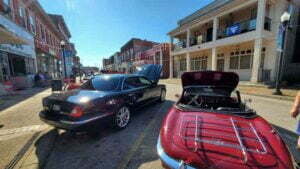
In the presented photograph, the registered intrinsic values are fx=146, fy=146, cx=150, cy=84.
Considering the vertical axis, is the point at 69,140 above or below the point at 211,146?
below

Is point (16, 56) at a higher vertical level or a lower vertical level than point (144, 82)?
higher

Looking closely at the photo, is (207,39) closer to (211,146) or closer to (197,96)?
(197,96)

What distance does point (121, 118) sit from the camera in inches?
156

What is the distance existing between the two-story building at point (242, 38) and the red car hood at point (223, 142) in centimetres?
1116

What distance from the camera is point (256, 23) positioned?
10.7 m

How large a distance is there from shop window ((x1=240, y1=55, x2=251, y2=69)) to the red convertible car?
1316 centimetres

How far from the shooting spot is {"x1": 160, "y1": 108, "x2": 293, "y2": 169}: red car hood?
1381 millimetres

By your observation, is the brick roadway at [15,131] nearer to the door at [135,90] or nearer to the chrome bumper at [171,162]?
the door at [135,90]

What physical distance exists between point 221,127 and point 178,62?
21.1m

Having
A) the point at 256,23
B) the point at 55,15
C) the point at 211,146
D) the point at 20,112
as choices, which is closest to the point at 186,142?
the point at 211,146

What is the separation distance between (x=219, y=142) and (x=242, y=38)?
41.8 ft

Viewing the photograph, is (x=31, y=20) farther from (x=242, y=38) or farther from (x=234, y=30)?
(x=242, y=38)

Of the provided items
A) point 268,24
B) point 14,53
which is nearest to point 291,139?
point 268,24

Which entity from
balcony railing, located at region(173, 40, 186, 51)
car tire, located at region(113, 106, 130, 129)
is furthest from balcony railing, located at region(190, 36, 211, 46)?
car tire, located at region(113, 106, 130, 129)
